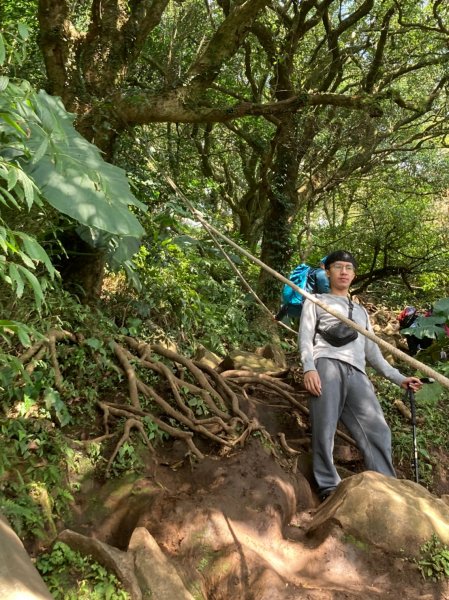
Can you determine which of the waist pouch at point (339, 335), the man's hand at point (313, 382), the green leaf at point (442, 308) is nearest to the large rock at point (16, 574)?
the man's hand at point (313, 382)

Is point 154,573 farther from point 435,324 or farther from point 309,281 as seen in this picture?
point 435,324

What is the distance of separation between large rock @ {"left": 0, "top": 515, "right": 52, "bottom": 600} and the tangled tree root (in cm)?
112

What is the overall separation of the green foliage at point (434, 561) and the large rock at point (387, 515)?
1.3 inches

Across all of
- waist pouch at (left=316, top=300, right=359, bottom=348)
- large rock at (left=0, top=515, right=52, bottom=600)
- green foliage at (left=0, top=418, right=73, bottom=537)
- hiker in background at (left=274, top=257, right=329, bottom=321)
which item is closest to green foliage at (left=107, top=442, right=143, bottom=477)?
green foliage at (left=0, top=418, right=73, bottom=537)

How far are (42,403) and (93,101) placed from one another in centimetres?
255

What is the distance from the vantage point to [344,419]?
3.85 m

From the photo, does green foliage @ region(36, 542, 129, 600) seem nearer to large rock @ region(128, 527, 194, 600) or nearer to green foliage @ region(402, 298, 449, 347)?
large rock @ region(128, 527, 194, 600)

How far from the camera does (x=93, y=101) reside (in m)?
4.21

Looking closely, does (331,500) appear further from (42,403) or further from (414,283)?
(414,283)

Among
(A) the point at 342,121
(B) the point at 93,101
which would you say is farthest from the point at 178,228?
(A) the point at 342,121

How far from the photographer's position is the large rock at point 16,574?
5.02 feet

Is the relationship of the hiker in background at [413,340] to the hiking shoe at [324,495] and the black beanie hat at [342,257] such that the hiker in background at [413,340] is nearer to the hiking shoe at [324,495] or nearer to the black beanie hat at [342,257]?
the black beanie hat at [342,257]

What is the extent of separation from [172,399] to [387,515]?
5.53 ft

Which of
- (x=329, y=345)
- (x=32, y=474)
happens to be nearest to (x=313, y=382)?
(x=329, y=345)
